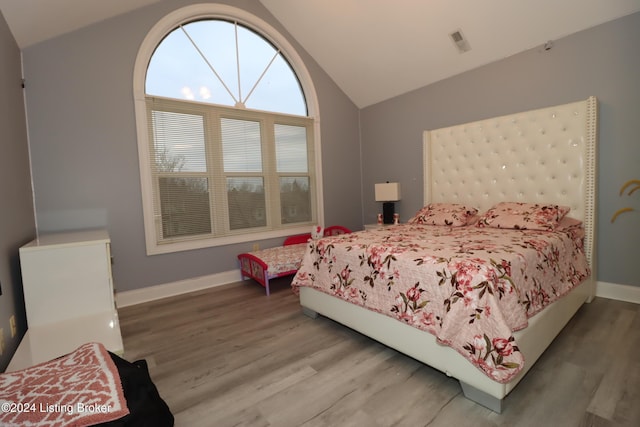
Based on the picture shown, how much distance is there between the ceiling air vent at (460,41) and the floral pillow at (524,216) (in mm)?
1806

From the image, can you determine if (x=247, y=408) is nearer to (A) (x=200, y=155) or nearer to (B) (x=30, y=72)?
(A) (x=200, y=155)

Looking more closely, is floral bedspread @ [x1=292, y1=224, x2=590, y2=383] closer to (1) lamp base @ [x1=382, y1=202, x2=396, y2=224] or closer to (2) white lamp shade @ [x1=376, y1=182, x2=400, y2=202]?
(2) white lamp shade @ [x1=376, y1=182, x2=400, y2=202]

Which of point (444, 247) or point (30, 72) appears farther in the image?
point (30, 72)

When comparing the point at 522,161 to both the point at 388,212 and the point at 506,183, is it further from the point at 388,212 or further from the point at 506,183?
the point at 388,212

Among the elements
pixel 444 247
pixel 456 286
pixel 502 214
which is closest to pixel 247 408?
pixel 456 286

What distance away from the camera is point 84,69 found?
2.93 meters

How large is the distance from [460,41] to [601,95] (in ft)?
4.74

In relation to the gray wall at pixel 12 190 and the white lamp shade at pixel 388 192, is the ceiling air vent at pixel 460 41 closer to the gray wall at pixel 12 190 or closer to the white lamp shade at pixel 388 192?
the white lamp shade at pixel 388 192

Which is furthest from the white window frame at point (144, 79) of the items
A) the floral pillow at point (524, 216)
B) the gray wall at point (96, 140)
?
the floral pillow at point (524, 216)

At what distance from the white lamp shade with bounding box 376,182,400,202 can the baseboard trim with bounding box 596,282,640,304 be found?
2343 mm

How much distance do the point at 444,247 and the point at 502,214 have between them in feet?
4.37

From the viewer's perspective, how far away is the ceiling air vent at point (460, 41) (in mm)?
3295

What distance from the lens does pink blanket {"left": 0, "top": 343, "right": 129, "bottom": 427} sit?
0.98m

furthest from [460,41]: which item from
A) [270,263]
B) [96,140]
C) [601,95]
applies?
[96,140]
